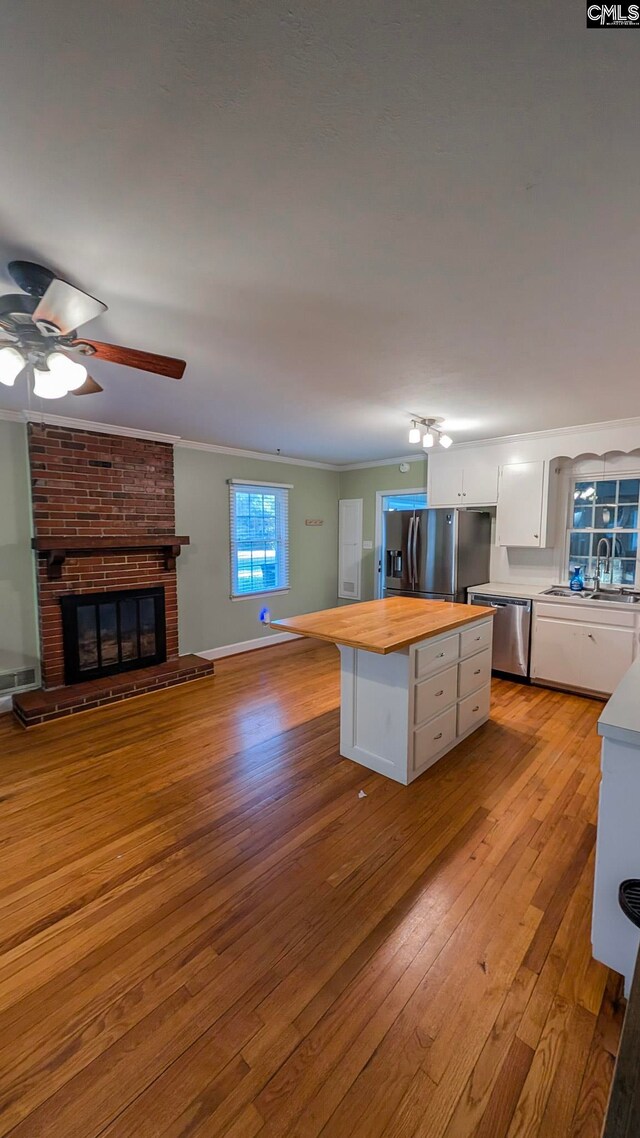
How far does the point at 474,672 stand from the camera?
3.07m

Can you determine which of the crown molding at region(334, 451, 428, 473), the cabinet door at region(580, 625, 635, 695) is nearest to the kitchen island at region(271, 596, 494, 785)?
the cabinet door at region(580, 625, 635, 695)

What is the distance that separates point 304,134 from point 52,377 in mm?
1242

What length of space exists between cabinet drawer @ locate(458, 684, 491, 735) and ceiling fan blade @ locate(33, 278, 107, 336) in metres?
2.86

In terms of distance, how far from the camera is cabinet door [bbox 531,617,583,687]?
12.4 ft

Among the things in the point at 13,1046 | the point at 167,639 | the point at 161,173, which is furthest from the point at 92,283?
the point at 167,639

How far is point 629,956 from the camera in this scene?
1.39m

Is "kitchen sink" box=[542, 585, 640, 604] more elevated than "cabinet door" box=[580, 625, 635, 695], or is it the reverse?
"kitchen sink" box=[542, 585, 640, 604]

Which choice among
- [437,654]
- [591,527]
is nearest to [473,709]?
[437,654]

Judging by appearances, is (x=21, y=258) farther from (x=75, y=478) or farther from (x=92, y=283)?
(x=75, y=478)

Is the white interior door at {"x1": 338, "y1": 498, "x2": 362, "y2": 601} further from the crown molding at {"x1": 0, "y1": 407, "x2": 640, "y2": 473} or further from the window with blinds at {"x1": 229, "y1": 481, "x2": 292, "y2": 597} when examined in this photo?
the window with blinds at {"x1": 229, "y1": 481, "x2": 292, "y2": 597}

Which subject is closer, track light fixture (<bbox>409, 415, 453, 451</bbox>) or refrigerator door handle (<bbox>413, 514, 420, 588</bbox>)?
track light fixture (<bbox>409, 415, 453, 451</bbox>)

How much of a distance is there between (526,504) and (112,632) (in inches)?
163

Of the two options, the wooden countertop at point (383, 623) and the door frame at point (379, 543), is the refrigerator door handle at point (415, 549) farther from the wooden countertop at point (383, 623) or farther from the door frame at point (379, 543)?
the wooden countertop at point (383, 623)

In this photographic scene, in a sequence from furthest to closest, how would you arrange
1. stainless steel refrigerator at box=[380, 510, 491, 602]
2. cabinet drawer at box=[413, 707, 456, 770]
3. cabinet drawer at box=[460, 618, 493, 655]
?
stainless steel refrigerator at box=[380, 510, 491, 602]
cabinet drawer at box=[460, 618, 493, 655]
cabinet drawer at box=[413, 707, 456, 770]
